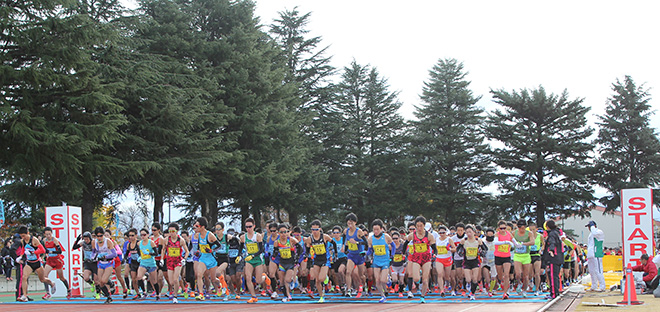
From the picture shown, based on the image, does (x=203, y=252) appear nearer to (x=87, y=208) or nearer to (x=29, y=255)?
(x=29, y=255)

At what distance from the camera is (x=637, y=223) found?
690 inches

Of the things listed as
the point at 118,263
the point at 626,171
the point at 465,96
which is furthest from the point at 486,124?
the point at 118,263

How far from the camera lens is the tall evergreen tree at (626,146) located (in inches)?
2154

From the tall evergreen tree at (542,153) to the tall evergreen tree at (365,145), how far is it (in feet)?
29.0

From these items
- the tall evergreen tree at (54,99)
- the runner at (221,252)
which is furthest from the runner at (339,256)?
the tall evergreen tree at (54,99)

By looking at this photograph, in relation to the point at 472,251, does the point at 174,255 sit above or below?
above

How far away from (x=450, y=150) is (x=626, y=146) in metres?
15.7

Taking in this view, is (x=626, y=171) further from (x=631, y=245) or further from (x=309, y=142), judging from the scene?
(x=631, y=245)

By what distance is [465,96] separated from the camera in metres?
55.0

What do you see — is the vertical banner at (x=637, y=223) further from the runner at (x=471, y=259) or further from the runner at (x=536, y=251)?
the runner at (x=471, y=259)

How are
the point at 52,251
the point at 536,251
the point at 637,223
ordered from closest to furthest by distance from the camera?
the point at 536,251 < the point at 637,223 < the point at 52,251

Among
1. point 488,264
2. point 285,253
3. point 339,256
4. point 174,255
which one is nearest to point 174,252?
point 174,255

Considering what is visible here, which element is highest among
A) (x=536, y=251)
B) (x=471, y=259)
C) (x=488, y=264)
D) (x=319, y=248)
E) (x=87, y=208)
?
(x=87, y=208)

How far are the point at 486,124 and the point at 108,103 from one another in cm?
3723
